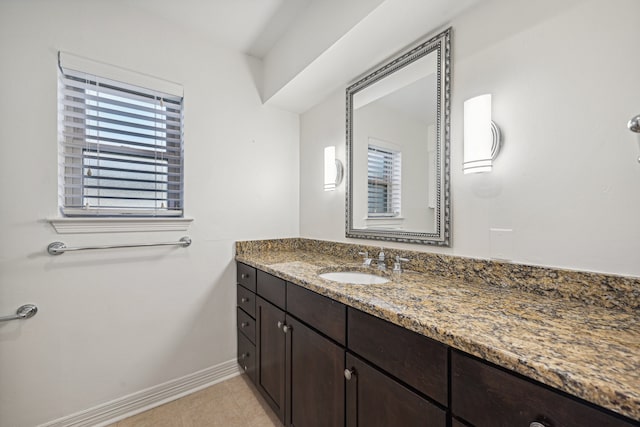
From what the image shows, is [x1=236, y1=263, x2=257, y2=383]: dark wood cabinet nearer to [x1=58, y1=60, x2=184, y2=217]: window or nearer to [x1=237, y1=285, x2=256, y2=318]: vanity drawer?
[x1=237, y1=285, x2=256, y2=318]: vanity drawer

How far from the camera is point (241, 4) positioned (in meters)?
1.59

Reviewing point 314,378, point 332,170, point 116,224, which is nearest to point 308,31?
point 332,170

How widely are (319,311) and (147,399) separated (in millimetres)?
1386

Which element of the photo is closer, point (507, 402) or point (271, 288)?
point (507, 402)

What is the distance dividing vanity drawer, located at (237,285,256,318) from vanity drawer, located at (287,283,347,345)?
48 cm

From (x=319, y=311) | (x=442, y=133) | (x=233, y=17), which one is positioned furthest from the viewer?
(x=233, y=17)

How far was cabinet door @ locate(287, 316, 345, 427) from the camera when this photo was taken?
1067mm

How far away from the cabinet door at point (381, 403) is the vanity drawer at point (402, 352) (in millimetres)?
30

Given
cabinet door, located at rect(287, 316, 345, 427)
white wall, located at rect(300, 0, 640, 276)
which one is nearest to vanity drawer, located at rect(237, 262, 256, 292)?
cabinet door, located at rect(287, 316, 345, 427)

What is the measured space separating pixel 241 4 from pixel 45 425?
2.55 meters

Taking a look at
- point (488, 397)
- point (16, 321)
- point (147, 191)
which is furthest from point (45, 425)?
point (488, 397)

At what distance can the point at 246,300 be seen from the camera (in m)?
1.86

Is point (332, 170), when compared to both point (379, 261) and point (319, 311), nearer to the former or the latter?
point (379, 261)

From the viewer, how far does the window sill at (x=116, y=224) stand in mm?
1426
